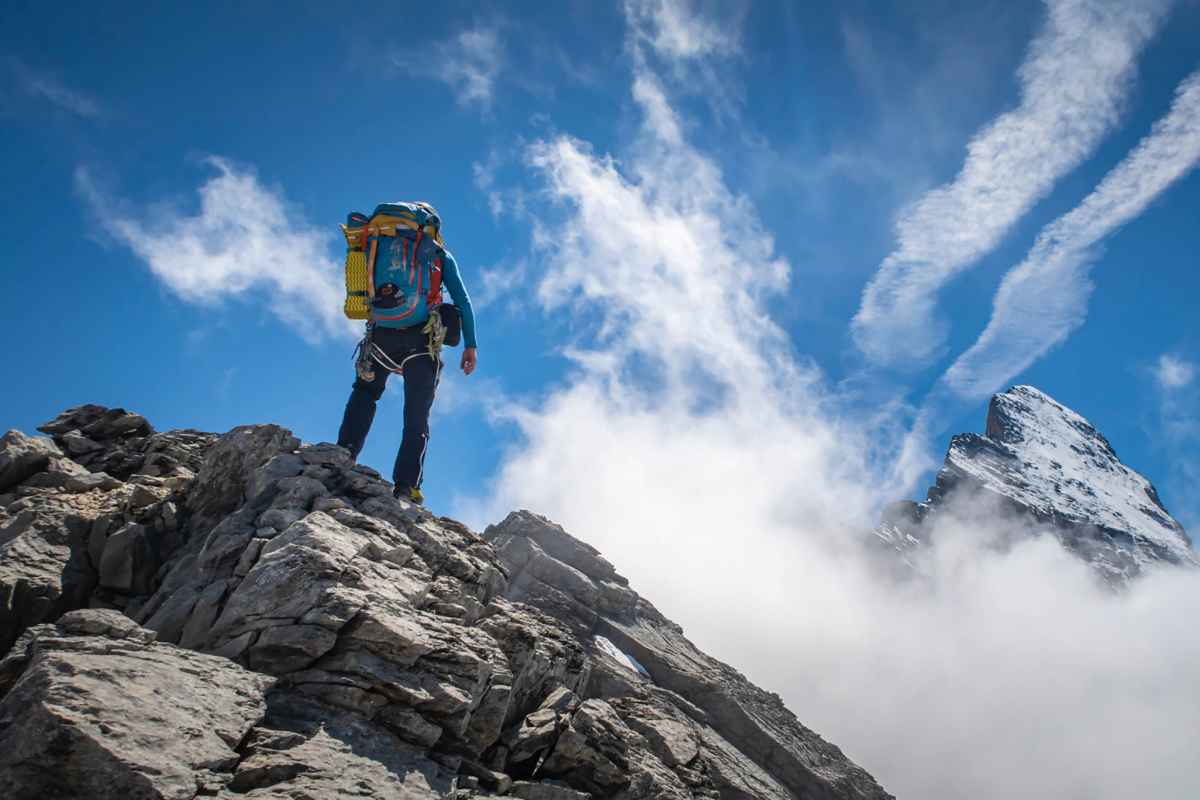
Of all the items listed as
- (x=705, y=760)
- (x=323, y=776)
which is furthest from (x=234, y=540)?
(x=705, y=760)

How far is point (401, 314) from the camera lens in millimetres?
12156

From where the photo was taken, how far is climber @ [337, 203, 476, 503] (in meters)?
12.0

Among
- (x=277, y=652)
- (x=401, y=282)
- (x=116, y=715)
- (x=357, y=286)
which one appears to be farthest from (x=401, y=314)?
(x=116, y=715)

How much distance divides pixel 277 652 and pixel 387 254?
7565 millimetres

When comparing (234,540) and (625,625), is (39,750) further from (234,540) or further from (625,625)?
(625,625)

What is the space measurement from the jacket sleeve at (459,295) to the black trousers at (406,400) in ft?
2.55

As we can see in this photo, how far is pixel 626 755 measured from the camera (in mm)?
9750

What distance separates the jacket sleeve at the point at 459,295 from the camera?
41.8 feet

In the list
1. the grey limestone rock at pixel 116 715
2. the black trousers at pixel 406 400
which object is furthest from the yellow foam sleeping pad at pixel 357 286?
the grey limestone rock at pixel 116 715

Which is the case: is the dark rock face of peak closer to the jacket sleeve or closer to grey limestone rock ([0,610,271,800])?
grey limestone rock ([0,610,271,800])

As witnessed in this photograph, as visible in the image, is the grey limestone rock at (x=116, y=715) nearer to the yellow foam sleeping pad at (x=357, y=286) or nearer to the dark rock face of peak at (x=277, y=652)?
the dark rock face of peak at (x=277, y=652)

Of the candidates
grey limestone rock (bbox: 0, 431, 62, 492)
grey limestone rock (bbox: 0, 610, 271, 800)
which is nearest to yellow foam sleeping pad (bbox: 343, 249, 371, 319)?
grey limestone rock (bbox: 0, 431, 62, 492)

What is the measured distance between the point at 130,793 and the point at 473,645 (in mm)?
3987

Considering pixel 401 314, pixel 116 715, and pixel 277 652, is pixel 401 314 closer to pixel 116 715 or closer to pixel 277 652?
pixel 277 652
